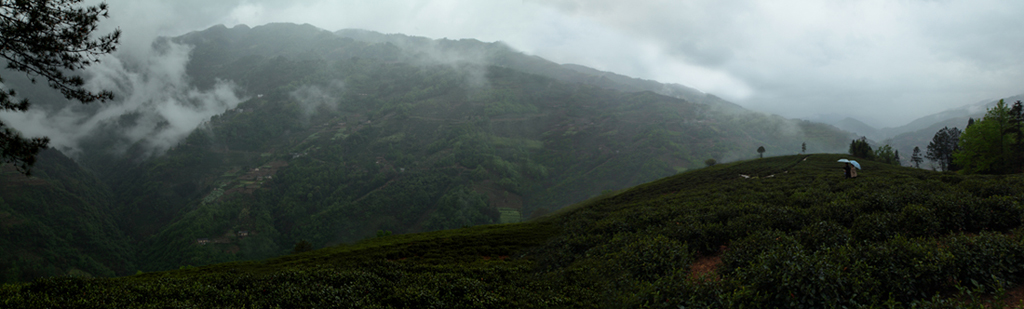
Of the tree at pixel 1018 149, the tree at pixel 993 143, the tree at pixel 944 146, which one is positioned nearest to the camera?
the tree at pixel 1018 149

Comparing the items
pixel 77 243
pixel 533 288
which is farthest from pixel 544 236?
pixel 77 243

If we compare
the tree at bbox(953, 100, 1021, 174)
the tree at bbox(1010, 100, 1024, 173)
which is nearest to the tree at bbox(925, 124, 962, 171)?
the tree at bbox(953, 100, 1021, 174)

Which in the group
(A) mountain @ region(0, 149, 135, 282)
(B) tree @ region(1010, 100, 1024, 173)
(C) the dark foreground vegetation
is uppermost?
(B) tree @ region(1010, 100, 1024, 173)

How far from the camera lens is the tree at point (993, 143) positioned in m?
44.9

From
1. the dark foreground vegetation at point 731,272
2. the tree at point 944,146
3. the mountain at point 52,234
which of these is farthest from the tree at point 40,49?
the mountain at point 52,234

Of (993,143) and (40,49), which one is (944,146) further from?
(40,49)

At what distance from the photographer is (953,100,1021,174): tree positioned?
4488 centimetres

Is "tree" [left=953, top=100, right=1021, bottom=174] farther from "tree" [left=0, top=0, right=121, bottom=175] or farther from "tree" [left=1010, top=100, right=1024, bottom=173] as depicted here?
"tree" [left=0, top=0, right=121, bottom=175]

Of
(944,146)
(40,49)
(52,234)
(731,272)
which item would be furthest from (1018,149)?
(52,234)

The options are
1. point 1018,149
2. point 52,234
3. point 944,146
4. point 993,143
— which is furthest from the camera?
point 52,234

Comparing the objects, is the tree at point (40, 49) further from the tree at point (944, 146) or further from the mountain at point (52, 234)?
the mountain at point (52, 234)

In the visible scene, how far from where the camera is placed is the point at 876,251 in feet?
27.6

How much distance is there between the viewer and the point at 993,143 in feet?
153

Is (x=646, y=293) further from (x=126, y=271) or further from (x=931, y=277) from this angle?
(x=126, y=271)
